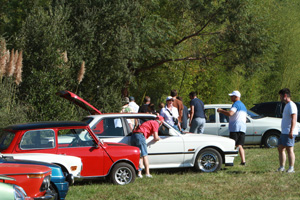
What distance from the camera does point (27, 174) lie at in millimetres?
7008

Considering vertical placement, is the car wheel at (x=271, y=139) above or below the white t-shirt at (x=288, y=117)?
below

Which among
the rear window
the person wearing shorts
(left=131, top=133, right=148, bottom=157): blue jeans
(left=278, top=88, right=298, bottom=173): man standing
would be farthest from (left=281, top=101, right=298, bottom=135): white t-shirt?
the rear window

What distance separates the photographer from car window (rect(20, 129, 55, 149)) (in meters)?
9.63

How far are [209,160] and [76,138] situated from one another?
11.7 feet

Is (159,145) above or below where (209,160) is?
above

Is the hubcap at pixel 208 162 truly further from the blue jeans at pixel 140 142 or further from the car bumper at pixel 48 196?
the car bumper at pixel 48 196

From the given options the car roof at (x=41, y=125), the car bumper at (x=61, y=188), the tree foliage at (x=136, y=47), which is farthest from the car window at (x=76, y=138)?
the tree foliage at (x=136, y=47)

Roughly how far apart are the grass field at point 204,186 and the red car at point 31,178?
80.8 inches

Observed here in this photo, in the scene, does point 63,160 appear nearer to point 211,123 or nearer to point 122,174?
point 122,174

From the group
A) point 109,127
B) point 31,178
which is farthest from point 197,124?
point 31,178

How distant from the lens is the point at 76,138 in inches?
405

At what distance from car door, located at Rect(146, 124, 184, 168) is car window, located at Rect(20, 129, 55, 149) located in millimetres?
2546

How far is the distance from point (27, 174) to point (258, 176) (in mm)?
5959

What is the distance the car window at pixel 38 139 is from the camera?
31.6 ft
